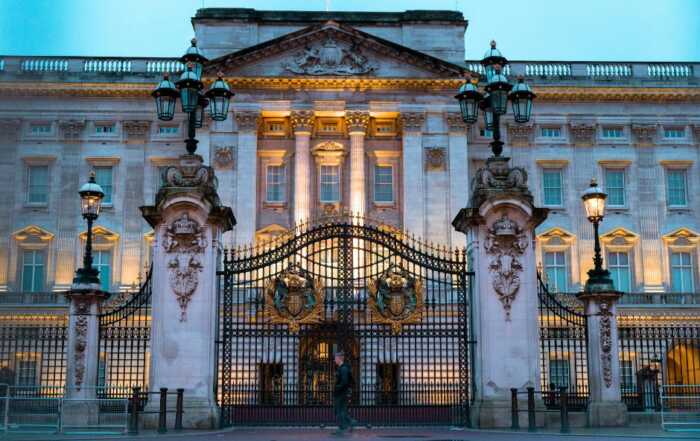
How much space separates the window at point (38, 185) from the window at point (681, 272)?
120 feet

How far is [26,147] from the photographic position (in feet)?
183

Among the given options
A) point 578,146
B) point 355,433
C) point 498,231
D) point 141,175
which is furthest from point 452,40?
point 355,433

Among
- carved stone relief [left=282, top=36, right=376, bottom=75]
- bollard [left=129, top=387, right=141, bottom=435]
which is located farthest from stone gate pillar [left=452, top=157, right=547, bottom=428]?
carved stone relief [left=282, top=36, right=376, bottom=75]

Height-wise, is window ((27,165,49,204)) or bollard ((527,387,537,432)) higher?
window ((27,165,49,204))

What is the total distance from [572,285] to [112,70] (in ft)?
97.2

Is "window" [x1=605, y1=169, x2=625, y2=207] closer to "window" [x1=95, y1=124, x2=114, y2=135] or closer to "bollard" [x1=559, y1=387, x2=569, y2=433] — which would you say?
"window" [x1=95, y1=124, x2=114, y2=135]

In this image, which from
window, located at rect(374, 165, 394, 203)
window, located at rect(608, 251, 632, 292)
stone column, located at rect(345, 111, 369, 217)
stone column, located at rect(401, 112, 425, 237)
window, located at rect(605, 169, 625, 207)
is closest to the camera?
stone column, located at rect(401, 112, 425, 237)

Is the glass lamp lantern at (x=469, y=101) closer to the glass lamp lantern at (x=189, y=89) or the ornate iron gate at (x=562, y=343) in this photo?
the ornate iron gate at (x=562, y=343)

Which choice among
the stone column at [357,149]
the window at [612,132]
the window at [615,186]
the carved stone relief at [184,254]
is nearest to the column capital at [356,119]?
the stone column at [357,149]

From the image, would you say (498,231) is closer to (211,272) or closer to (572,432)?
(572,432)

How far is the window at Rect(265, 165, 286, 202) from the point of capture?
54.5 meters

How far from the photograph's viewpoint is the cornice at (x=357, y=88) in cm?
5428

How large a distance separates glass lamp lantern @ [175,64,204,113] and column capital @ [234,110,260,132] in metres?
31.3

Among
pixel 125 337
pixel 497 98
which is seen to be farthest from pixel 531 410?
pixel 125 337
